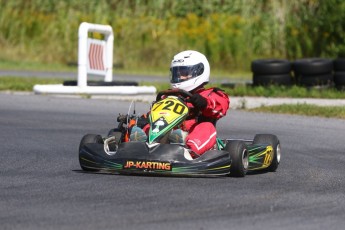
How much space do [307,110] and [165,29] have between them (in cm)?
1354

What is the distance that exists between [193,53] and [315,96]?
895 centimetres

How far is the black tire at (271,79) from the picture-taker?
61.1 feet

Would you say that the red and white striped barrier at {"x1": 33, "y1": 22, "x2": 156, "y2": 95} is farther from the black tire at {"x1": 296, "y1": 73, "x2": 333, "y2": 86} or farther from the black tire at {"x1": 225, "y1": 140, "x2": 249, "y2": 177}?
the black tire at {"x1": 225, "y1": 140, "x2": 249, "y2": 177}

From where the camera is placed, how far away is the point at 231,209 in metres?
6.55

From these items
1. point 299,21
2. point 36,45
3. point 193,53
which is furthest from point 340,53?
point 193,53

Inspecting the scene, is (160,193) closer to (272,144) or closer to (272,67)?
(272,144)

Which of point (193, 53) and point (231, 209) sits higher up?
point (193, 53)

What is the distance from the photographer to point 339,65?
60.4ft

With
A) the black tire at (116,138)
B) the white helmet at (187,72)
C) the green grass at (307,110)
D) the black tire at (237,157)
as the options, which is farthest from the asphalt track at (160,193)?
the green grass at (307,110)

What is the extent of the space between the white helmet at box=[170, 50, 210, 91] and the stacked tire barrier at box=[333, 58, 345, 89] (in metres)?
9.65

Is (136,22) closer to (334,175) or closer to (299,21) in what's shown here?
(299,21)

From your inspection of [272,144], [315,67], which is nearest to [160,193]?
[272,144]

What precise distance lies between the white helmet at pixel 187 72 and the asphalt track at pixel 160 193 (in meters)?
0.96

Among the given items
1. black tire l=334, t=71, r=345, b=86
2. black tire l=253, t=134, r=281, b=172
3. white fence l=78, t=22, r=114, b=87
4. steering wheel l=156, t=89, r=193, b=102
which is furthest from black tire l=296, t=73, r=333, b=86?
steering wheel l=156, t=89, r=193, b=102
